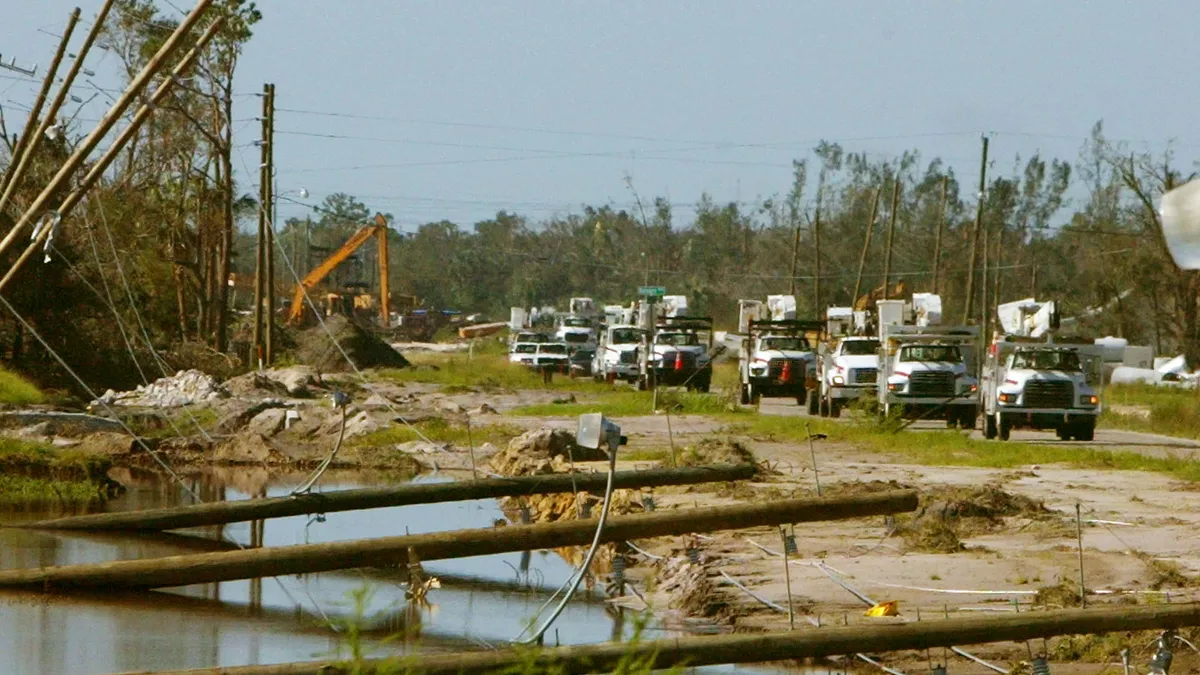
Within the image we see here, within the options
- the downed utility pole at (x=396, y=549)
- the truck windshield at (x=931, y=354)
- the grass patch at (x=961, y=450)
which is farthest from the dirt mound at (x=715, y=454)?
the truck windshield at (x=931, y=354)

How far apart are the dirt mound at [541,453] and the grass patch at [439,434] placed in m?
4.76

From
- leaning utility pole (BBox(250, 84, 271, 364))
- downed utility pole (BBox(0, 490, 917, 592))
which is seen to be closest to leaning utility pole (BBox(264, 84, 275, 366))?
leaning utility pole (BBox(250, 84, 271, 364))

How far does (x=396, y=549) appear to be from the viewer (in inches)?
624

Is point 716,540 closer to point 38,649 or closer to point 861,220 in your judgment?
point 38,649

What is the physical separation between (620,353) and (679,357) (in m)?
7.14

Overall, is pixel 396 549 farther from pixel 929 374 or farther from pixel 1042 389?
pixel 929 374

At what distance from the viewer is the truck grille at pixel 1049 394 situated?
33.7 meters

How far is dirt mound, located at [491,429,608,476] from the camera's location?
86.5 ft

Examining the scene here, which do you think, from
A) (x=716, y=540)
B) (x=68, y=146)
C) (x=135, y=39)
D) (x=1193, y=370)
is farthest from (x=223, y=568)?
(x=1193, y=370)

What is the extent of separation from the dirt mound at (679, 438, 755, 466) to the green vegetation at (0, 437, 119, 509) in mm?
8191

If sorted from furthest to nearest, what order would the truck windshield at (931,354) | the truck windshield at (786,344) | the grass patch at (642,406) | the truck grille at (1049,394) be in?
the truck windshield at (786,344) < the grass patch at (642,406) < the truck windshield at (931,354) < the truck grille at (1049,394)

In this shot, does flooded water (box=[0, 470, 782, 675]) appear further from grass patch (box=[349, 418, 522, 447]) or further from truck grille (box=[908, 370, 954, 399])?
truck grille (box=[908, 370, 954, 399])

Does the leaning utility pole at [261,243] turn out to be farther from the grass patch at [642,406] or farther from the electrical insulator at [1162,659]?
the electrical insulator at [1162,659]

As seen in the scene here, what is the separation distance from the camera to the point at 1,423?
3152 centimetres
